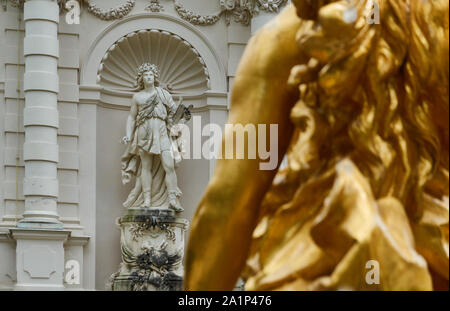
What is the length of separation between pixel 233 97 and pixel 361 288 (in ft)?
1.52

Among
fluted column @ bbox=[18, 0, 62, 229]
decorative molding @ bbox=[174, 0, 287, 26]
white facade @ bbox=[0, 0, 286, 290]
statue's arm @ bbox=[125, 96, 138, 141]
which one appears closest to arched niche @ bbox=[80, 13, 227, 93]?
white facade @ bbox=[0, 0, 286, 290]

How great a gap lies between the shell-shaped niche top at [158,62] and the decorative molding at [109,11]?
0.26 m

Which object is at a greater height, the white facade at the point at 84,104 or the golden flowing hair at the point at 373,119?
the white facade at the point at 84,104

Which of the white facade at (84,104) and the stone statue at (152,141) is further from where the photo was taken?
the stone statue at (152,141)

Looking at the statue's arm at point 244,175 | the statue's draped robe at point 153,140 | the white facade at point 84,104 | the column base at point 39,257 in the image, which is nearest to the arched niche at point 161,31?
the white facade at point 84,104

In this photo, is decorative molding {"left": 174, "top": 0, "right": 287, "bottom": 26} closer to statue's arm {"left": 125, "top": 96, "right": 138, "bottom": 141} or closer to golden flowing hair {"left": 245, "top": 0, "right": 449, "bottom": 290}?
statue's arm {"left": 125, "top": 96, "right": 138, "bottom": 141}

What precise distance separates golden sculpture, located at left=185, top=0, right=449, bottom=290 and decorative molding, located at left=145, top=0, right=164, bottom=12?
38.7ft

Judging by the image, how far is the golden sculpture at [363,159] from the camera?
193 centimetres

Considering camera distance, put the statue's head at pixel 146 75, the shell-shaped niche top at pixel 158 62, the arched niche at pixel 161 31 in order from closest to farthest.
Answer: the statue's head at pixel 146 75 < the arched niche at pixel 161 31 < the shell-shaped niche top at pixel 158 62

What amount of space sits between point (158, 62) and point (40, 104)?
132cm

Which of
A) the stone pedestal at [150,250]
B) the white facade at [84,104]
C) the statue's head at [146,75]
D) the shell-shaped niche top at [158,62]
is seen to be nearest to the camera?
the stone pedestal at [150,250]

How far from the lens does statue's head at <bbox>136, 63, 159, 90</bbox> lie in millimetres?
13281

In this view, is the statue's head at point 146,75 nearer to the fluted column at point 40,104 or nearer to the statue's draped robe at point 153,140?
the statue's draped robe at point 153,140
